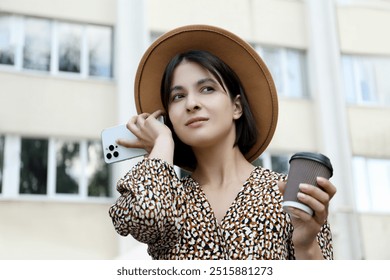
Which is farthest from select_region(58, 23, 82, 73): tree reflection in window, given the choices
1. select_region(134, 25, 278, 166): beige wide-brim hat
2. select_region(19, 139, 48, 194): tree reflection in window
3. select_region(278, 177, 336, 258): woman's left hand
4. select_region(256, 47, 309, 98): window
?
select_region(278, 177, 336, 258): woman's left hand

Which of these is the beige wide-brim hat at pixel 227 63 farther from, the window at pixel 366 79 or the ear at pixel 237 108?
the window at pixel 366 79

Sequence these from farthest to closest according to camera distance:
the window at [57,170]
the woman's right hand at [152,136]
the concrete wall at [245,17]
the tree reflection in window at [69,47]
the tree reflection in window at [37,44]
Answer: the concrete wall at [245,17]
the tree reflection in window at [69,47]
the tree reflection in window at [37,44]
the window at [57,170]
the woman's right hand at [152,136]

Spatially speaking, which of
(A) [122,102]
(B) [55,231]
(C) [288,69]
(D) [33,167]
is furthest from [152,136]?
(C) [288,69]

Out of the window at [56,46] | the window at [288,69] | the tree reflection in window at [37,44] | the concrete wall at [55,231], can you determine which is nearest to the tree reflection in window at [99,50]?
the window at [56,46]

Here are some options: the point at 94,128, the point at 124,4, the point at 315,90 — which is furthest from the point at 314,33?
the point at 94,128

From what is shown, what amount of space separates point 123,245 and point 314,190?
6690 millimetres

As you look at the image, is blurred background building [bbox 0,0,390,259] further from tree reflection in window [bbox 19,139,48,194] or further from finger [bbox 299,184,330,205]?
finger [bbox 299,184,330,205]

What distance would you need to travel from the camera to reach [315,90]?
29.6 ft

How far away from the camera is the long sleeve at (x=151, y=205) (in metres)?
1.08

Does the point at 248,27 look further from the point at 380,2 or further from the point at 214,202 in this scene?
the point at 214,202

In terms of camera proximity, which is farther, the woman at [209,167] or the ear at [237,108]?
the ear at [237,108]

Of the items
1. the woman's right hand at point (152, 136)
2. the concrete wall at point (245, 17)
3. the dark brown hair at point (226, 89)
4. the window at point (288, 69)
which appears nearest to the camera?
the woman's right hand at point (152, 136)

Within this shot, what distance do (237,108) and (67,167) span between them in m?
6.55
